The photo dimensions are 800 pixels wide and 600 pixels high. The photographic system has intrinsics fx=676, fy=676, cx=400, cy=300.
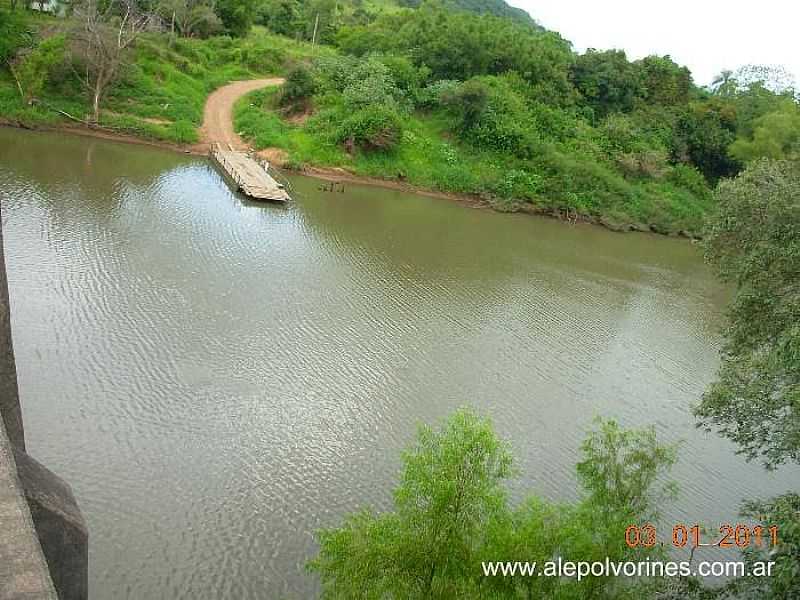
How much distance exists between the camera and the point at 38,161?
29078 mm

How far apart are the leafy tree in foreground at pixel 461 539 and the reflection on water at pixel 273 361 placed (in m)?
2.71

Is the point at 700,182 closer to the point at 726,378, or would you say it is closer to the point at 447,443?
the point at 726,378

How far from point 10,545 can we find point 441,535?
476 centimetres

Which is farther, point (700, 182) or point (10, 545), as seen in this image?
point (700, 182)

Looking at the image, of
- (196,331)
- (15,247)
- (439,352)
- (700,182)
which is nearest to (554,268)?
(439,352)

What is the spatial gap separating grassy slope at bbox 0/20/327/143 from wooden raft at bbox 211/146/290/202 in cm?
331

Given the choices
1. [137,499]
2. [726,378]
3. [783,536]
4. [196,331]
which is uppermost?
[726,378]

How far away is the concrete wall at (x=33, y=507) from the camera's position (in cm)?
542

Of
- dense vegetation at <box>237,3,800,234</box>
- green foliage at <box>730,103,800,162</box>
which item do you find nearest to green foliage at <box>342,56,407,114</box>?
dense vegetation at <box>237,3,800,234</box>

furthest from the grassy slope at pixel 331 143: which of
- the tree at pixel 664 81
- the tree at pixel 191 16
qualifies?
the tree at pixel 664 81

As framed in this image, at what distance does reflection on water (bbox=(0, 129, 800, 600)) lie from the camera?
11492 mm

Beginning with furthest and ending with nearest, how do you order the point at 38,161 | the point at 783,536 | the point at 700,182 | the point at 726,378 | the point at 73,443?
the point at 700,182 → the point at 38,161 → the point at 73,443 → the point at 726,378 → the point at 783,536

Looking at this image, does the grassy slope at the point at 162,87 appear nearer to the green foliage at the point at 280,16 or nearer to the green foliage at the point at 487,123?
the green foliage at the point at 280,16

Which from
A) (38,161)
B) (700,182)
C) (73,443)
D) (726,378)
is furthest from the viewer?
(700,182)
